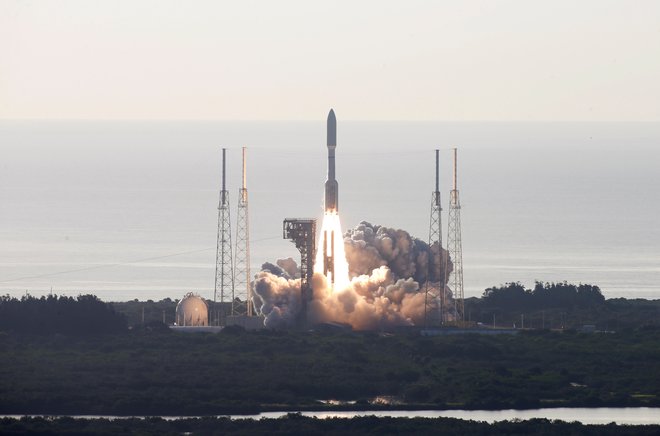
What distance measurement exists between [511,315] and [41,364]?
3367cm

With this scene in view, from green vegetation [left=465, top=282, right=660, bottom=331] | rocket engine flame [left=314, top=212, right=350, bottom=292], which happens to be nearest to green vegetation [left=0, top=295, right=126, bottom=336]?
rocket engine flame [left=314, top=212, right=350, bottom=292]

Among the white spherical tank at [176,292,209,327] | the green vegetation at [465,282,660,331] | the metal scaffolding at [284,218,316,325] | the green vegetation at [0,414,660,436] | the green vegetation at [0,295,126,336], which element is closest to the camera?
the green vegetation at [0,414,660,436]

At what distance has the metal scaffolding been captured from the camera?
108 m

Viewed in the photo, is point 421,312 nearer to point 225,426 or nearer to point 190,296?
point 190,296

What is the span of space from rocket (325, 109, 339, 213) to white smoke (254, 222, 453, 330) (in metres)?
3.69

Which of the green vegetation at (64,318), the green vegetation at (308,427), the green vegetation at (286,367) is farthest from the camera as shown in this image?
the green vegetation at (64,318)

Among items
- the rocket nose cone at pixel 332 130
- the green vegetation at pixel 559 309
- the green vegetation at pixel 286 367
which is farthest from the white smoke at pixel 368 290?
the rocket nose cone at pixel 332 130

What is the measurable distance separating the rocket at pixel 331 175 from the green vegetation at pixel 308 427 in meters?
25.8

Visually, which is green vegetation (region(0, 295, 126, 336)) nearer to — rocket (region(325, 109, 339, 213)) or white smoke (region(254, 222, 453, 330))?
white smoke (region(254, 222, 453, 330))

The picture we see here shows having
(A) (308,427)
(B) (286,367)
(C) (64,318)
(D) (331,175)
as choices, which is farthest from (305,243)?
(A) (308,427)

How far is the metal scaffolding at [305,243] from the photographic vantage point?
108375mm

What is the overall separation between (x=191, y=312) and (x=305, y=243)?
8089mm

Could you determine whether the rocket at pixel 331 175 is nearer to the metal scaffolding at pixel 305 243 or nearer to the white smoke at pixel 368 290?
the metal scaffolding at pixel 305 243

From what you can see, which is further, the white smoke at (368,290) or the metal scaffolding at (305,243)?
the white smoke at (368,290)
